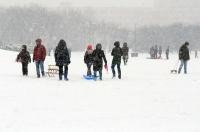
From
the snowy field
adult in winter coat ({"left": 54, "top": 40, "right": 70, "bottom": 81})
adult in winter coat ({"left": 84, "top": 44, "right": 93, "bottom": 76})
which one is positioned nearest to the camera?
the snowy field

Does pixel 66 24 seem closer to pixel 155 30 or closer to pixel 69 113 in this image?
pixel 155 30

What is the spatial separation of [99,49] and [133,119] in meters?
10.2

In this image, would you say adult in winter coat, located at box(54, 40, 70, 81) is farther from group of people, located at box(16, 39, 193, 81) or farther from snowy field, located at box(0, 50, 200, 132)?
snowy field, located at box(0, 50, 200, 132)

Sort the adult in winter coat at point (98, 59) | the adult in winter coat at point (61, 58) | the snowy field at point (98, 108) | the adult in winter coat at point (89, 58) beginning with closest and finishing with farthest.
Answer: the snowy field at point (98, 108) → the adult in winter coat at point (61, 58) → the adult in winter coat at point (98, 59) → the adult in winter coat at point (89, 58)

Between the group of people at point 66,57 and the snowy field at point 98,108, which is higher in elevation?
the group of people at point 66,57

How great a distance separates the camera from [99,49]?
71.3 ft

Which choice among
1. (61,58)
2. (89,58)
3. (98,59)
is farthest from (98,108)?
(89,58)

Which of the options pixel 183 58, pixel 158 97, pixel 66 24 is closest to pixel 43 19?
pixel 66 24

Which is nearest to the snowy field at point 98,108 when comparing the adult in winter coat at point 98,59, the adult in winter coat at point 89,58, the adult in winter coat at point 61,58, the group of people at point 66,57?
the adult in winter coat at point 61,58

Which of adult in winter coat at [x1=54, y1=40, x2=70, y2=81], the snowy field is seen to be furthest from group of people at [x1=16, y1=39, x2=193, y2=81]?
the snowy field

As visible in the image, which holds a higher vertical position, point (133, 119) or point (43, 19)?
point (43, 19)

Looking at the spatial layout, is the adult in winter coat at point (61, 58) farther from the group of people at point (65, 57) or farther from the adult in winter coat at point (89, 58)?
the adult in winter coat at point (89, 58)

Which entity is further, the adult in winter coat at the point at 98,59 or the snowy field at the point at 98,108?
the adult in winter coat at the point at 98,59

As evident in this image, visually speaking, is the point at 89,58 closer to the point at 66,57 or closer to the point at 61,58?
the point at 66,57
